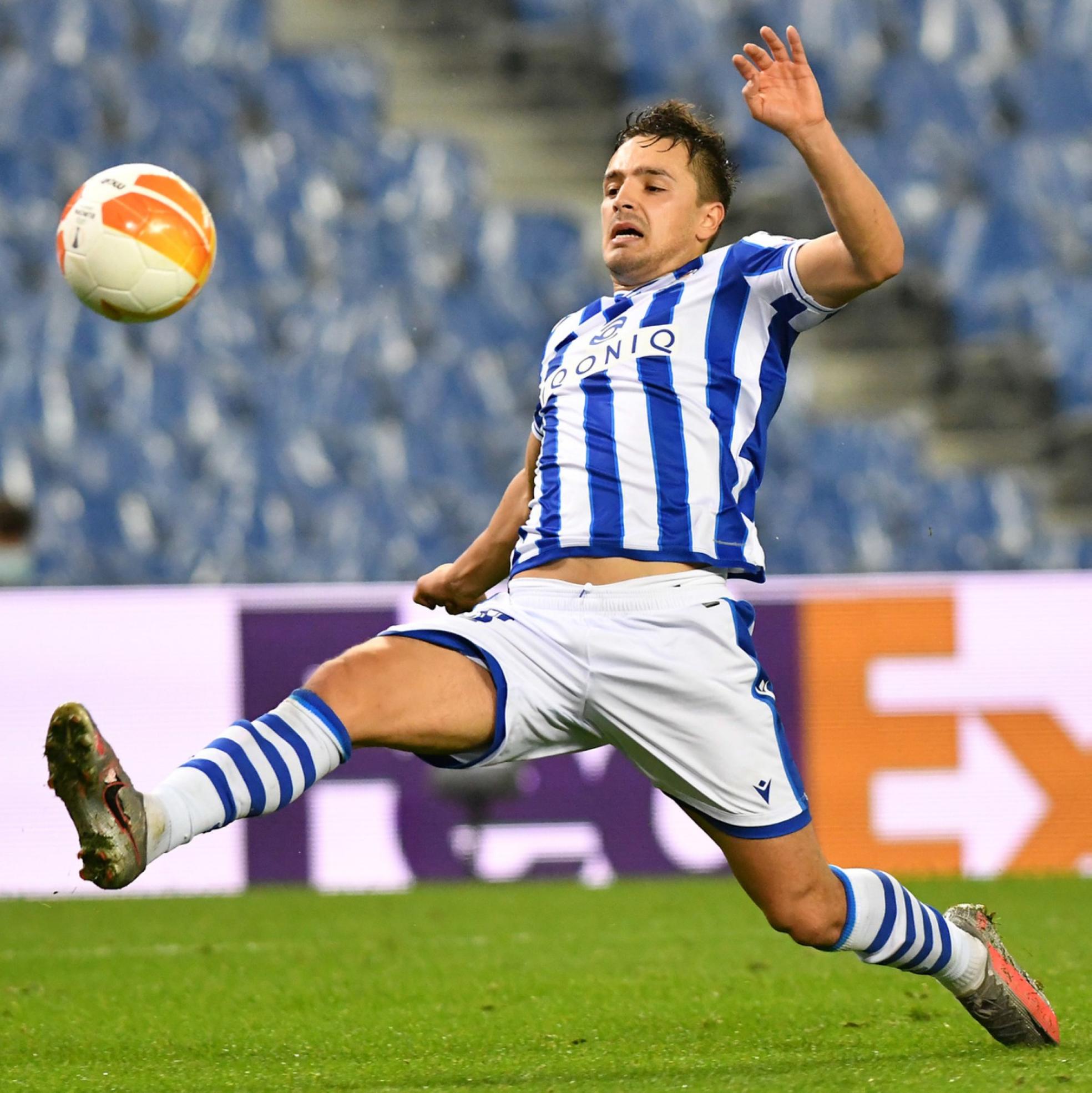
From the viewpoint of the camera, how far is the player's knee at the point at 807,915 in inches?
131

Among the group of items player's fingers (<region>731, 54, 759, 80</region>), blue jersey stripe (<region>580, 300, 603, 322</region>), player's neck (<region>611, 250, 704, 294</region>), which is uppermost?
player's fingers (<region>731, 54, 759, 80</region>)

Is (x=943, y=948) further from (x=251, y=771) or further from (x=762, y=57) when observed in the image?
(x=762, y=57)

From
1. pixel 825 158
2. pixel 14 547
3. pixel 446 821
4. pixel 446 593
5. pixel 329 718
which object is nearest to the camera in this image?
pixel 329 718

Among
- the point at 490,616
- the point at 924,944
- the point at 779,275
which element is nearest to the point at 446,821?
the point at 924,944

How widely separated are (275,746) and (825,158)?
55.1 inches

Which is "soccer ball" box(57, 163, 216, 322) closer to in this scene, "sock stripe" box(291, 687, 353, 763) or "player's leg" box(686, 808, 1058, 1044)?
"sock stripe" box(291, 687, 353, 763)

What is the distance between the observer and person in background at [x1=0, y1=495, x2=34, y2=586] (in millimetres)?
9383

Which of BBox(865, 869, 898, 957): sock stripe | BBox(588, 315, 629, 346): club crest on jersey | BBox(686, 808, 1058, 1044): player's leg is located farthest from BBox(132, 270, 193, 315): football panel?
BBox(865, 869, 898, 957): sock stripe

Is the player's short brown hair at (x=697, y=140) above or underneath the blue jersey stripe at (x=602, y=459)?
above

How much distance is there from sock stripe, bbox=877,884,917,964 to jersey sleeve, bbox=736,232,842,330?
45.8 inches

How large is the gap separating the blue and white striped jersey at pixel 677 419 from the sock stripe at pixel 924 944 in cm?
76

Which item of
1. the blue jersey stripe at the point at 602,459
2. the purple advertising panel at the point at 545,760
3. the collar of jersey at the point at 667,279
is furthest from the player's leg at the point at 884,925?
the purple advertising panel at the point at 545,760

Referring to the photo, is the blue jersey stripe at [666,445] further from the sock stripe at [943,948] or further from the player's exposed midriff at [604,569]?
the sock stripe at [943,948]

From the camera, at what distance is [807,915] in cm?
333
